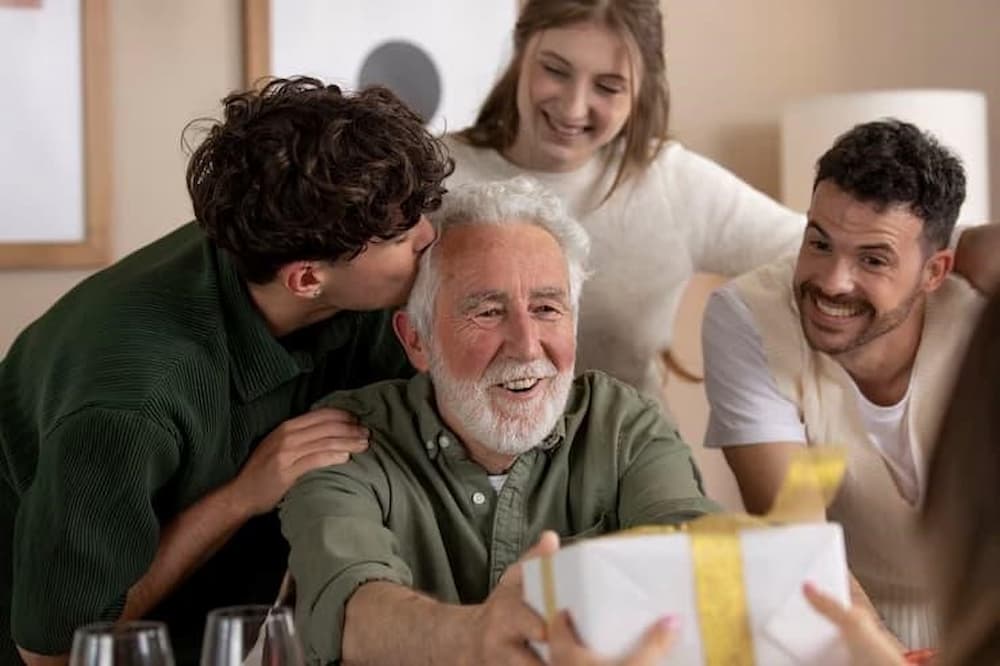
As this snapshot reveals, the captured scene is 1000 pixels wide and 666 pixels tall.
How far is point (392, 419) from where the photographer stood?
6.60 ft

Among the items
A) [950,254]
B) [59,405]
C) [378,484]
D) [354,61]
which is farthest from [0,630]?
[354,61]

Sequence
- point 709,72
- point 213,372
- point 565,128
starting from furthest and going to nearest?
1. point 709,72
2. point 565,128
3. point 213,372

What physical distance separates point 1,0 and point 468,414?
179 centimetres

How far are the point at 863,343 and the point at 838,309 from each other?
0.07m

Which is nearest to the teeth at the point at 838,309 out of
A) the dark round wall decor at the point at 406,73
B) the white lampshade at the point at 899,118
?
the white lampshade at the point at 899,118

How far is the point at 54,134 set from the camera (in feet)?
10.7

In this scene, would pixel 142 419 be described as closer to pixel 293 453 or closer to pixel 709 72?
pixel 293 453

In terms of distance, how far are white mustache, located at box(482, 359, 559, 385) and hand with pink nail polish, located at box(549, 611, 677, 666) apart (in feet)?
2.23

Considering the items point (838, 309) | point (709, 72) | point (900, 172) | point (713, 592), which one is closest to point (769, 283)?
point (838, 309)

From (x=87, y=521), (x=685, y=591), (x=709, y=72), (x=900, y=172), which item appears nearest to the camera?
(x=685, y=591)

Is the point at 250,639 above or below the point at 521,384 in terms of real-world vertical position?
below

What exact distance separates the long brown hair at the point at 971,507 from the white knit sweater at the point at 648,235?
5.37 feet

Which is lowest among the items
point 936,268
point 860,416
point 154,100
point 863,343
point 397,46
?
point 860,416

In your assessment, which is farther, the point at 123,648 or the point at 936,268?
the point at 936,268
